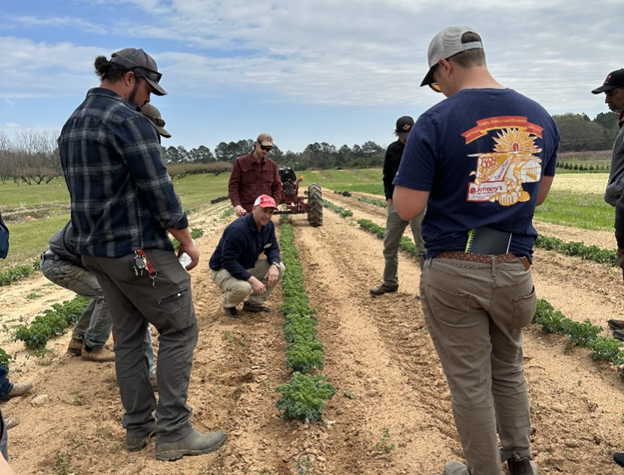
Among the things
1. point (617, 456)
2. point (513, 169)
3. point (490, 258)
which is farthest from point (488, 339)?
point (617, 456)

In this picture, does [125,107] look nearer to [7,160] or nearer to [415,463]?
[415,463]

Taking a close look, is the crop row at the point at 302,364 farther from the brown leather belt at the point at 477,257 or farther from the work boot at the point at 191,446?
the brown leather belt at the point at 477,257

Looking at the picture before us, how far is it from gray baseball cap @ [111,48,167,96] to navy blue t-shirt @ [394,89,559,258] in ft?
5.93

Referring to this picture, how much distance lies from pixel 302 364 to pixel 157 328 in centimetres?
166

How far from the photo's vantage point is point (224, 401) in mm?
4211

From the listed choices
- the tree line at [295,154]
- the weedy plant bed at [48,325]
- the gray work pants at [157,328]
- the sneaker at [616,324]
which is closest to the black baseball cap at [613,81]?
the sneaker at [616,324]

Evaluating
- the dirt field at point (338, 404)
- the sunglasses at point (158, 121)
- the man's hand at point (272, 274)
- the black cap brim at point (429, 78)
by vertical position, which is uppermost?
the black cap brim at point (429, 78)

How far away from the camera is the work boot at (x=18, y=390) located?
169 inches

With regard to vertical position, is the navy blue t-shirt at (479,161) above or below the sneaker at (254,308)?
above

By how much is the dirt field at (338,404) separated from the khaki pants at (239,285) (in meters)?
0.27

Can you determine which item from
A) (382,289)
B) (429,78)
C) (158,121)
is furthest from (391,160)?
(429,78)

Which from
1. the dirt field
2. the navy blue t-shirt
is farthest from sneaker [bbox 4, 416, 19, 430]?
the navy blue t-shirt

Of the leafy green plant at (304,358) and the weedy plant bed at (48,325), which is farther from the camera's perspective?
the weedy plant bed at (48,325)

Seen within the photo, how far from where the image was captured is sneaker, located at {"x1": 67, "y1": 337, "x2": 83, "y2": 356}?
5058 millimetres
